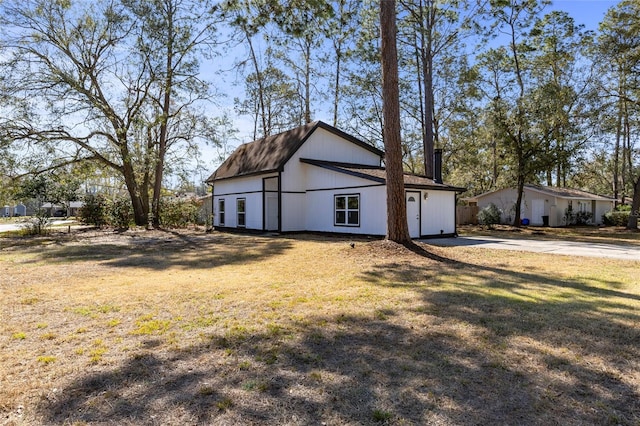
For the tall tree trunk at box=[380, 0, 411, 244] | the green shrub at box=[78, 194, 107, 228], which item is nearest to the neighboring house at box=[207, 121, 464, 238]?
the tall tree trunk at box=[380, 0, 411, 244]

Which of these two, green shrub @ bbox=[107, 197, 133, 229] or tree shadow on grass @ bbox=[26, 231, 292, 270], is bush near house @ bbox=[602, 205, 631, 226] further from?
green shrub @ bbox=[107, 197, 133, 229]

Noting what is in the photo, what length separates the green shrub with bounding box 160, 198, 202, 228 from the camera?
24.2 m

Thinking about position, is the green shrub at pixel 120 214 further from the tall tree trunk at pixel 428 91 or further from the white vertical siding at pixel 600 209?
the white vertical siding at pixel 600 209

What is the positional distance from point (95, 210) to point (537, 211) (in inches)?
1185

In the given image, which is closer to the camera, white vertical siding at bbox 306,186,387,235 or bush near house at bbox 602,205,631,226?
white vertical siding at bbox 306,186,387,235

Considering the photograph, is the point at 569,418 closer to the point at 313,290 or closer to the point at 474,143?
the point at 313,290

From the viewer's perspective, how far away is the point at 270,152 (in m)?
20.9

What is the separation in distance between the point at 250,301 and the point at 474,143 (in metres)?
26.7

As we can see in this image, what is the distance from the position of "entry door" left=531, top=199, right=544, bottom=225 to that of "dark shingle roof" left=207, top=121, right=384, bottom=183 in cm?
1346

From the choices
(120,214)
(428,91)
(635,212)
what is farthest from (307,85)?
(635,212)

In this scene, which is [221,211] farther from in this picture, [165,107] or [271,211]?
[165,107]

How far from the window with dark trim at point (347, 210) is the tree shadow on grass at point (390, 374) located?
37.6 feet

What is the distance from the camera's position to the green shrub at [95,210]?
2422 centimetres

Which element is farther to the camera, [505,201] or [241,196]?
[505,201]
